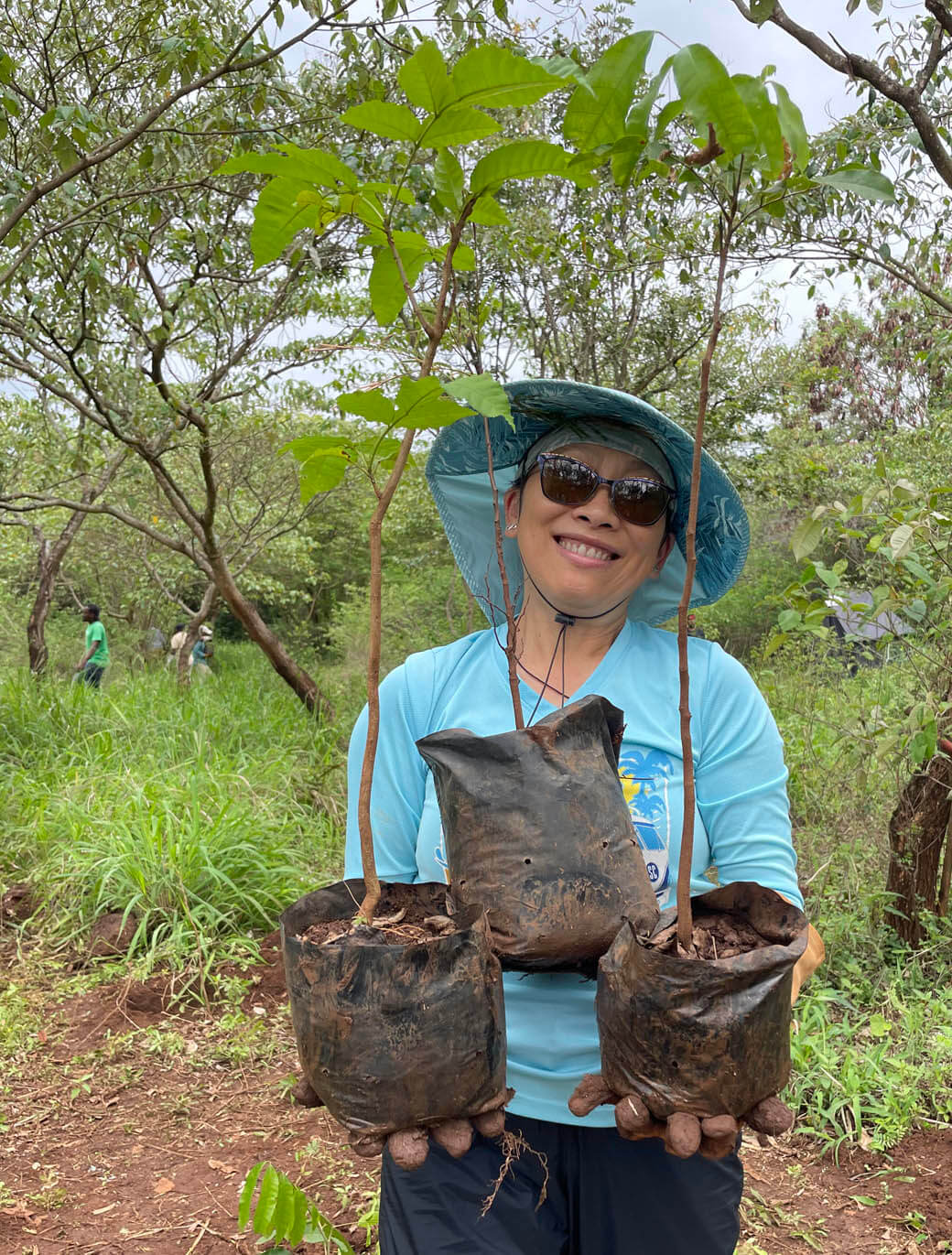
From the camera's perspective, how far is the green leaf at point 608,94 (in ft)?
2.54

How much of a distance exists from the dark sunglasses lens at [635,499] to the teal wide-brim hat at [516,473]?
9 cm

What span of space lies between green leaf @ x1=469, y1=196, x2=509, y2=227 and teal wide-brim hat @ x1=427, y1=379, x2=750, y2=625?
0.39m

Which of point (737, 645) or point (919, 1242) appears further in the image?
point (737, 645)

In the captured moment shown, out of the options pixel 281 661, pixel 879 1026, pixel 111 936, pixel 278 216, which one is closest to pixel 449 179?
pixel 278 216

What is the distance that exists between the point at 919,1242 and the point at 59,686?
6.45 m

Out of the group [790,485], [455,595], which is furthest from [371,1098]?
[455,595]

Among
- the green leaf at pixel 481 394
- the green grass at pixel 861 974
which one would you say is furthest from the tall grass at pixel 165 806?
the green leaf at pixel 481 394

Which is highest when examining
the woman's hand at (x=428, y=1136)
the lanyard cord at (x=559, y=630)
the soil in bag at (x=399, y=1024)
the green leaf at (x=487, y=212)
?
the green leaf at (x=487, y=212)

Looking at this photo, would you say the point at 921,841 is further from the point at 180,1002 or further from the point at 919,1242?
the point at 180,1002

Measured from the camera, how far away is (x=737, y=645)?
11.8 metres

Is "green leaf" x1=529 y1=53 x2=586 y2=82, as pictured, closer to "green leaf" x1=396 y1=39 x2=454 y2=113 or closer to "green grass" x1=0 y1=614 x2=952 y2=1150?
"green leaf" x1=396 y1=39 x2=454 y2=113

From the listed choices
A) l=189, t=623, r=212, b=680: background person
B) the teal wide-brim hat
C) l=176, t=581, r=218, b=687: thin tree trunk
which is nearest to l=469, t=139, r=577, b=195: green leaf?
the teal wide-brim hat

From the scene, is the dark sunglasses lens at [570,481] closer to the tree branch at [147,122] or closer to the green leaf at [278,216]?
the green leaf at [278,216]

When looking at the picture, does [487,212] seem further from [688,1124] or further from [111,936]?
[111,936]
